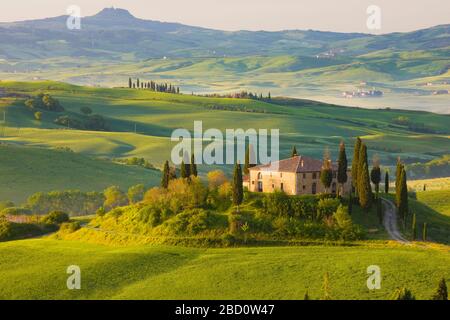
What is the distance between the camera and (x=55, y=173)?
134875mm

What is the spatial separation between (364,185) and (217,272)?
73.1 feet

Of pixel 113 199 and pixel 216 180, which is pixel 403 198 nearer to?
pixel 216 180

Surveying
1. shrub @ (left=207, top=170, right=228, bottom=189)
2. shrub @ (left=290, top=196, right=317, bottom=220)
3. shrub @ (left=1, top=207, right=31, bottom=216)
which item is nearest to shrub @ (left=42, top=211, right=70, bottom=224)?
shrub @ (left=1, top=207, right=31, bottom=216)

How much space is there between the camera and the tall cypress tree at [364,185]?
7688 centimetres

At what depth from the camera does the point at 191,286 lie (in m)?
58.4

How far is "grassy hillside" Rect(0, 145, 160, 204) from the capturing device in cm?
12694

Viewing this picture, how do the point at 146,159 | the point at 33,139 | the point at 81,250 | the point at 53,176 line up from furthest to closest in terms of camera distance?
the point at 33,139 → the point at 146,159 → the point at 53,176 → the point at 81,250

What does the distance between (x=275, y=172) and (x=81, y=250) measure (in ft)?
74.3

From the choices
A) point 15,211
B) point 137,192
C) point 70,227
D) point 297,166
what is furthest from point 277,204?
point 137,192

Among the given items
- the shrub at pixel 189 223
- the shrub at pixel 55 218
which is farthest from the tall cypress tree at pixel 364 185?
the shrub at pixel 55 218
